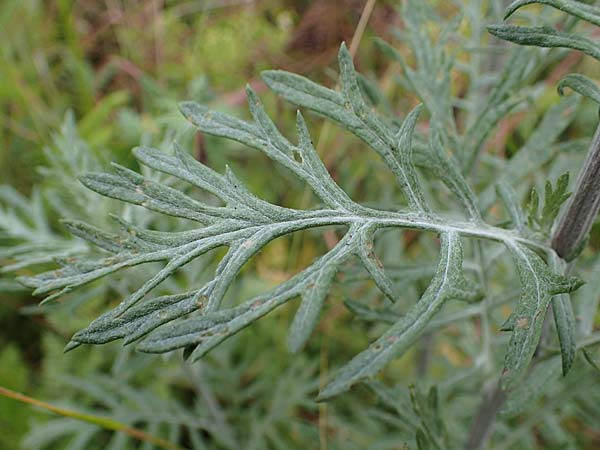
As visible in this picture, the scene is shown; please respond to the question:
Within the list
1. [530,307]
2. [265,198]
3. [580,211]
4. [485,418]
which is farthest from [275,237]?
[265,198]

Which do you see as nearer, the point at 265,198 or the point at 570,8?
the point at 570,8

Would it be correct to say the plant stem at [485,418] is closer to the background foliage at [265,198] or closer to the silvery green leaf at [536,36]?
the background foliage at [265,198]

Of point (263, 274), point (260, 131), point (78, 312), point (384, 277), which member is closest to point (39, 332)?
point (78, 312)

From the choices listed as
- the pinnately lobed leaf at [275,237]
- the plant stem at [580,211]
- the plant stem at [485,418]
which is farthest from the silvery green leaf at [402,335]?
the plant stem at [485,418]

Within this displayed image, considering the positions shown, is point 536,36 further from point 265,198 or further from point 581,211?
point 265,198

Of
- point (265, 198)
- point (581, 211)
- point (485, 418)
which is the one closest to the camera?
point (581, 211)

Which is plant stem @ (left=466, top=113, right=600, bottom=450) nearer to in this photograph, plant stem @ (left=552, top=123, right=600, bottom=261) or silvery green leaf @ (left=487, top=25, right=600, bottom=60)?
plant stem @ (left=552, top=123, right=600, bottom=261)

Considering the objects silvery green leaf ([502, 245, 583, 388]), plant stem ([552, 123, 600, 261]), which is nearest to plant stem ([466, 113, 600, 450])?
plant stem ([552, 123, 600, 261])
